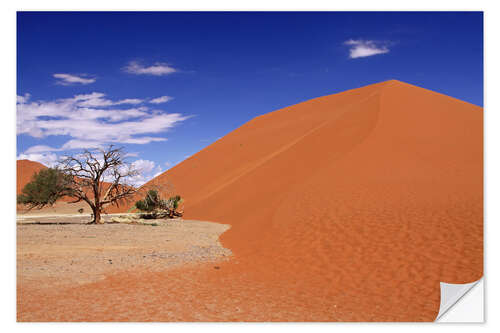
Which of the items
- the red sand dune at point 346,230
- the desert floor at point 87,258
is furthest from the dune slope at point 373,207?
the desert floor at point 87,258

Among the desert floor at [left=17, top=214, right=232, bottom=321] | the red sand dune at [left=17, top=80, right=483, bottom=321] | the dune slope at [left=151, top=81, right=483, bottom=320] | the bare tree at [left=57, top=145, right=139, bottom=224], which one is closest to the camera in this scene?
the desert floor at [left=17, top=214, right=232, bottom=321]

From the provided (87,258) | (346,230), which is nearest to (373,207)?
(346,230)

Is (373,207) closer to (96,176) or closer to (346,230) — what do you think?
(346,230)

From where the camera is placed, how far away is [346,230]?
1208 cm

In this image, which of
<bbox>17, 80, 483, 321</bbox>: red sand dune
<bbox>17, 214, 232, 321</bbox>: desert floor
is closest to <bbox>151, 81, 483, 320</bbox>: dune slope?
<bbox>17, 80, 483, 321</bbox>: red sand dune

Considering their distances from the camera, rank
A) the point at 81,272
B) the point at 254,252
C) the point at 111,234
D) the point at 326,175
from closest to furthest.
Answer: the point at 81,272, the point at 254,252, the point at 111,234, the point at 326,175

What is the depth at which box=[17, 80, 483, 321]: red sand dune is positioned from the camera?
6.24 metres

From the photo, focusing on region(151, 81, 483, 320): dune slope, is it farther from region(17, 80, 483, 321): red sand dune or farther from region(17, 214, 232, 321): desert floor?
region(17, 214, 232, 321): desert floor

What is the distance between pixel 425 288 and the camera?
7.28 meters

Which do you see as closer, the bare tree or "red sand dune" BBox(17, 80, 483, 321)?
"red sand dune" BBox(17, 80, 483, 321)

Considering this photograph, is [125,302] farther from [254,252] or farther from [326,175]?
[326,175]
